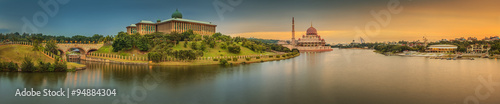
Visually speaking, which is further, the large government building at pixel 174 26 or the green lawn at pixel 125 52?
the large government building at pixel 174 26

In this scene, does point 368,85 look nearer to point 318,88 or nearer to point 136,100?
point 318,88

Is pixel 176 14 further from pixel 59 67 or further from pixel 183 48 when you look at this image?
pixel 59 67

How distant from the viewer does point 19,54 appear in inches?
1698

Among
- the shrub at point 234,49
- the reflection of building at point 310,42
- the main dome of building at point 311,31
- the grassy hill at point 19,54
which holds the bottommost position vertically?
the grassy hill at point 19,54

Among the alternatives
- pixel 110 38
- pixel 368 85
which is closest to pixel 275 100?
pixel 368 85

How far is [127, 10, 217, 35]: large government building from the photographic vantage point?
9075 cm

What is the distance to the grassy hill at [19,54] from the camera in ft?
134
